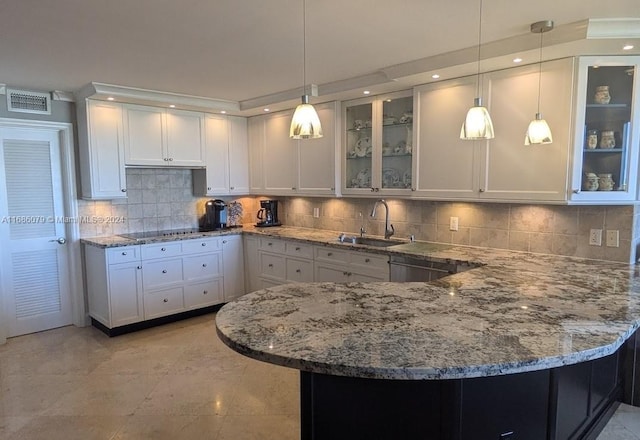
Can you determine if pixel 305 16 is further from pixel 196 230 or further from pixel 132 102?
pixel 196 230

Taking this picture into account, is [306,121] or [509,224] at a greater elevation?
[306,121]

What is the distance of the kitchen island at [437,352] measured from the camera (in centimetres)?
133

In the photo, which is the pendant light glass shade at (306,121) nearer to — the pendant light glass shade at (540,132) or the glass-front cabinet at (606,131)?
the pendant light glass shade at (540,132)

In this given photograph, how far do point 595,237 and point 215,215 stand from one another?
3874 mm

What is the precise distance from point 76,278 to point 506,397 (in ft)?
14.5

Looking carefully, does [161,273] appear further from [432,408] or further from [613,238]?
[613,238]

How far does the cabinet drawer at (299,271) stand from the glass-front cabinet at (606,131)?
8.03 feet

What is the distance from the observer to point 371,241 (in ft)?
14.0

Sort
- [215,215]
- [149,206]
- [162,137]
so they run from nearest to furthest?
1. [162,137]
2. [149,206]
3. [215,215]

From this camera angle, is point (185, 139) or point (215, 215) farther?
point (215, 215)

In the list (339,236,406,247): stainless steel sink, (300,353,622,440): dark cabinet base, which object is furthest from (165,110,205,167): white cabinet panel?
(300,353,622,440): dark cabinet base

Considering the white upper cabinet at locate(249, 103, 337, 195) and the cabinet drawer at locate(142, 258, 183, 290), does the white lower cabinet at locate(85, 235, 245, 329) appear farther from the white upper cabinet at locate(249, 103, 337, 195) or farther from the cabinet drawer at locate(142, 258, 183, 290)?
the white upper cabinet at locate(249, 103, 337, 195)

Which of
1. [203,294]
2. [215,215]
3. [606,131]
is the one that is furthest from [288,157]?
[606,131]

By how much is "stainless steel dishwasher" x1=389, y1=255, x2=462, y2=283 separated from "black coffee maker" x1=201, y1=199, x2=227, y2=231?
243cm
